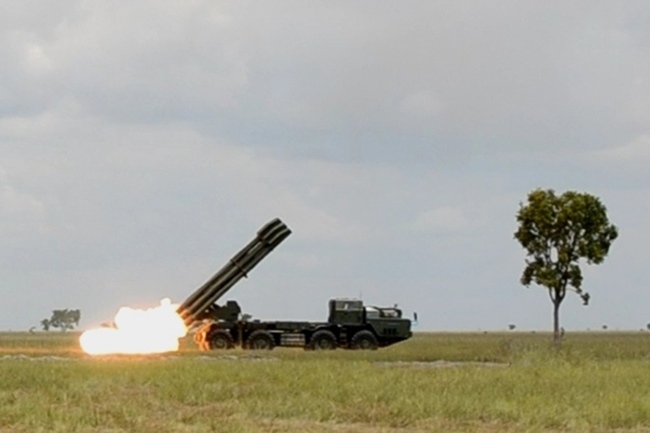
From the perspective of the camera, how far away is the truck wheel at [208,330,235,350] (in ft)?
151

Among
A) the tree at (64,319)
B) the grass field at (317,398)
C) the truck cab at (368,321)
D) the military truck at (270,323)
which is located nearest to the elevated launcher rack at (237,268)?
the military truck at (270,323)

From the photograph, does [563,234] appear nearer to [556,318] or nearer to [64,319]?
[556,318]

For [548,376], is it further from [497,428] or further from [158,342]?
[158,342]

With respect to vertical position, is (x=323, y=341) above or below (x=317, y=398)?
above

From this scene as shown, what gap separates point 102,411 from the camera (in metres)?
18.7

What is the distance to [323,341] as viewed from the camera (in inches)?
1845

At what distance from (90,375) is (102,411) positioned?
23.7ft

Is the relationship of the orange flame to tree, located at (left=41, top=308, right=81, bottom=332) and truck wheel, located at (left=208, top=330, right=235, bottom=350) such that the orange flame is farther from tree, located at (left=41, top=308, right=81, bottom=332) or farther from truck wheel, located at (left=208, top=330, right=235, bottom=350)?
tree, located at (left=41, top=308, right=81, bottom=332)

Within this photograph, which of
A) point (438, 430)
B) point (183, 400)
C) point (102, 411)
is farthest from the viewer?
point (183, 400)

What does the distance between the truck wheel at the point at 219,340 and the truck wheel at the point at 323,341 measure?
11.7ft

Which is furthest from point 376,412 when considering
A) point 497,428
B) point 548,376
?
point 548,376

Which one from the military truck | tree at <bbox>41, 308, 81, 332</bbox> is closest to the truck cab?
the military truck

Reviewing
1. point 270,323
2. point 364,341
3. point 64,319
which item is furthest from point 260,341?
point 64,319

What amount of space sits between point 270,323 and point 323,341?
239 cm
